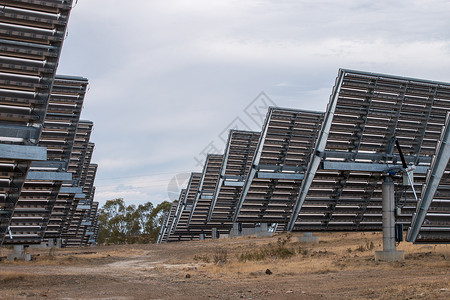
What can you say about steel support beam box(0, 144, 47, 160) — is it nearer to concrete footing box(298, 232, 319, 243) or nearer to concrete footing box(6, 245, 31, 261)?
concrete footing box(6, 245, 31, 261)

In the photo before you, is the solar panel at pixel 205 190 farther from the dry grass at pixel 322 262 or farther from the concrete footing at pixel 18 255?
the dry grass at pixel 322 262

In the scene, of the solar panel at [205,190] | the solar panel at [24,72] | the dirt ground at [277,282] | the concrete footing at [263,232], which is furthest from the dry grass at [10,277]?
the solar panel at [205,190]

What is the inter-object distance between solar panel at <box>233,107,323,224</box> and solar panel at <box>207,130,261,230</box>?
10.8m

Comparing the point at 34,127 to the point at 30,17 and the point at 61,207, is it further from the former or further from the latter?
the point at 61,207

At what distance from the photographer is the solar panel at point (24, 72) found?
47.2 feet

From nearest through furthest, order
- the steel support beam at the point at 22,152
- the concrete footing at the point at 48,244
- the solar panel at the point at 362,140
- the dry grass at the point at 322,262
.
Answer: the steel support beam at the point at 22,152, the dry grass at the point at 322,262, the solar panel at the point at 362,140, the concrete footing at the point at 48,244

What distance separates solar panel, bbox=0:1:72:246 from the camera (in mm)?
14383

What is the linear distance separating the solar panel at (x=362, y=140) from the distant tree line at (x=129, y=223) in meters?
76.3

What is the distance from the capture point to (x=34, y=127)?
1470 centimetres

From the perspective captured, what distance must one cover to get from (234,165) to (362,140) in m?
23.5

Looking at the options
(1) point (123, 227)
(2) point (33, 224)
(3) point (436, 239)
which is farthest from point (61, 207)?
(1) point (123, 227)

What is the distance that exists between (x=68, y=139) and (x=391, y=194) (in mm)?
12793

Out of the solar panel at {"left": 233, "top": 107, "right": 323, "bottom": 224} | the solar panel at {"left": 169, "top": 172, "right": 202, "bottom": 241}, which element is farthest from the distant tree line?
the solar panel at {"left": 233, "top": 107, "right": 323, "bottom": 224}

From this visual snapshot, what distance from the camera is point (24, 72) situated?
14625mm
